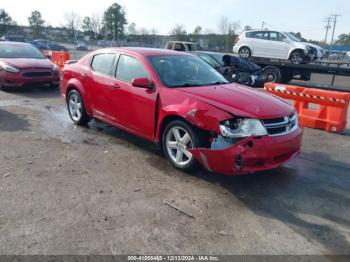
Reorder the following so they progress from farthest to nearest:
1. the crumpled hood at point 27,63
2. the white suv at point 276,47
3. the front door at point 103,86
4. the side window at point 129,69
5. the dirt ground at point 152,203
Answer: the white suv at point 276,47
the crumpled hood at point 27,63
the front door at point 103,86
the side window at point 129,69
the dirt ground at point 152,203

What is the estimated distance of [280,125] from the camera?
4203 mm

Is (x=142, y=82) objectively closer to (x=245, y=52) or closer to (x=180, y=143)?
(x=180, y=143)

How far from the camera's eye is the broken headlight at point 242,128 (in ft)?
12.9

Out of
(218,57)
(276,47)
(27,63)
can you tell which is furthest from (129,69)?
(276,47)

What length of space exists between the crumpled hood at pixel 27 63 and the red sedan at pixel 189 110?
4770mm

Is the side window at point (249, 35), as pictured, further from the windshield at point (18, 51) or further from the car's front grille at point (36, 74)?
the car's front grille at point (36, 74)

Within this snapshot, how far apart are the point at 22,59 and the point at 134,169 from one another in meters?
7.89

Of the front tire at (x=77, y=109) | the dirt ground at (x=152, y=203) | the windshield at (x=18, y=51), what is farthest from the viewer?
the windshield at (x=18, y=51)

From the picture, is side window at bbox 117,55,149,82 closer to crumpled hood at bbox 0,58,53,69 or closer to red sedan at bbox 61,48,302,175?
red sedan at bbox 61,48,302,175

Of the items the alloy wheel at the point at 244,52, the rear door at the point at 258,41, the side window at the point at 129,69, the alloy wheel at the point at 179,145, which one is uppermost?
the rear door at the point at 258,41

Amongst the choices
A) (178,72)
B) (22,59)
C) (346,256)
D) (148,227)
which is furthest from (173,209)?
(22,59)

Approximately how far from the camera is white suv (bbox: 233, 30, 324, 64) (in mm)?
15914

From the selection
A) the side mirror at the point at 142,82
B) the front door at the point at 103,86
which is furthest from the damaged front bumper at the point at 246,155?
the front door at the point at 103,86

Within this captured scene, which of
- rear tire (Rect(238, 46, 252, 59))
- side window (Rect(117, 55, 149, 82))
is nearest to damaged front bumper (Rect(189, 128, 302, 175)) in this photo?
side window (Rect(117, 55, 149, 82))
